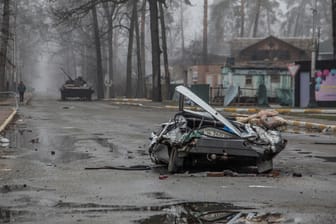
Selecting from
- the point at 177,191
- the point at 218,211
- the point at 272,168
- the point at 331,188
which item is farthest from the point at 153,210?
the point at 272,168

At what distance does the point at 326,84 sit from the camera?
121 feet

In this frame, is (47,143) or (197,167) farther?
(47,143)

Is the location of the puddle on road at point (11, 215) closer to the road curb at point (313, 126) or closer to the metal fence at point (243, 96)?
the road curb at point (313, 126)

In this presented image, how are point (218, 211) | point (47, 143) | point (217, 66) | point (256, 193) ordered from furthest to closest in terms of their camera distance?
point (217, 66), point (47, 143), point (256, 193), point (218, 211)

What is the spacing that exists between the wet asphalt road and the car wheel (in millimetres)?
273

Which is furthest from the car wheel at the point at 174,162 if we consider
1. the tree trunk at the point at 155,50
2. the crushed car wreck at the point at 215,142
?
the tree trunk at the point at 155,50

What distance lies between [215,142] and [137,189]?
6.24ft

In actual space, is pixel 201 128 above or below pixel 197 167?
above

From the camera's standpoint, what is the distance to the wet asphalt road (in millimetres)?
7637

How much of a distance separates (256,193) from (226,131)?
1.99 m

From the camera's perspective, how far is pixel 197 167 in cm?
1157

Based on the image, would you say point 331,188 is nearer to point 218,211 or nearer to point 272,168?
point 272,168

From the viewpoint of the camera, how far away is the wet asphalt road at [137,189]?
7.64 m

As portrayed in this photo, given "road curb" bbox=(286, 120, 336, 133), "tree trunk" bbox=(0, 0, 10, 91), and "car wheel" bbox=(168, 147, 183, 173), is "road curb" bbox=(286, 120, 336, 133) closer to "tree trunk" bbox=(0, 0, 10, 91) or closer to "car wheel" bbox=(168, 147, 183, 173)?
"car wheel" bbox=(168, 147, 183, 173)
